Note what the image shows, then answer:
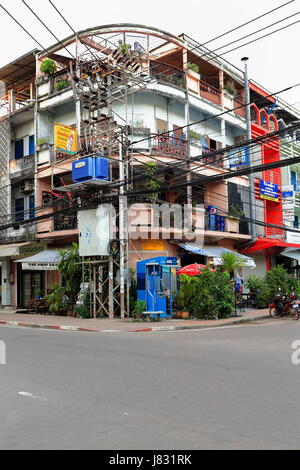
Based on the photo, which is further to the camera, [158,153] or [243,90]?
[243,90]

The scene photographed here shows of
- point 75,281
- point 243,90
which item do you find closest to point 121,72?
point 75,281

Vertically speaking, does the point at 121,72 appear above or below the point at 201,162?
above

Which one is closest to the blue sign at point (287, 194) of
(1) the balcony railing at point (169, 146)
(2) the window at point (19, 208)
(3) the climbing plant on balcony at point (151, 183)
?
(1) the balcony railing at point (169, 146)

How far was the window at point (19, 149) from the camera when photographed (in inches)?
1126

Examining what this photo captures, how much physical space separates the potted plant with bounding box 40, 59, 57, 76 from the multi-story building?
12.4 inches

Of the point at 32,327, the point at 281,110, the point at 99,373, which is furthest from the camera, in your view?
the point at 281,110

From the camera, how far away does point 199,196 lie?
26562 mm

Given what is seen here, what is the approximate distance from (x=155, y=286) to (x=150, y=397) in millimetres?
12311

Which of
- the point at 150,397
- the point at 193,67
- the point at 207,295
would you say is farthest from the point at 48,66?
Answer: the point at 150,397

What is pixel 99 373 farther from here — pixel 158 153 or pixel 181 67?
pixel 181 67

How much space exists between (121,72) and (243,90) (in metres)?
13.8

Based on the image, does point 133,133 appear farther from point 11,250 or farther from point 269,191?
point 269,191

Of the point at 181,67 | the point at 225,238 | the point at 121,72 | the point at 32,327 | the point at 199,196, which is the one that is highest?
the point at 181,67

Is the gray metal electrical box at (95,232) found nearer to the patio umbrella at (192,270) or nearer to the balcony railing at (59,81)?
the patio umbrella at (192,270)
